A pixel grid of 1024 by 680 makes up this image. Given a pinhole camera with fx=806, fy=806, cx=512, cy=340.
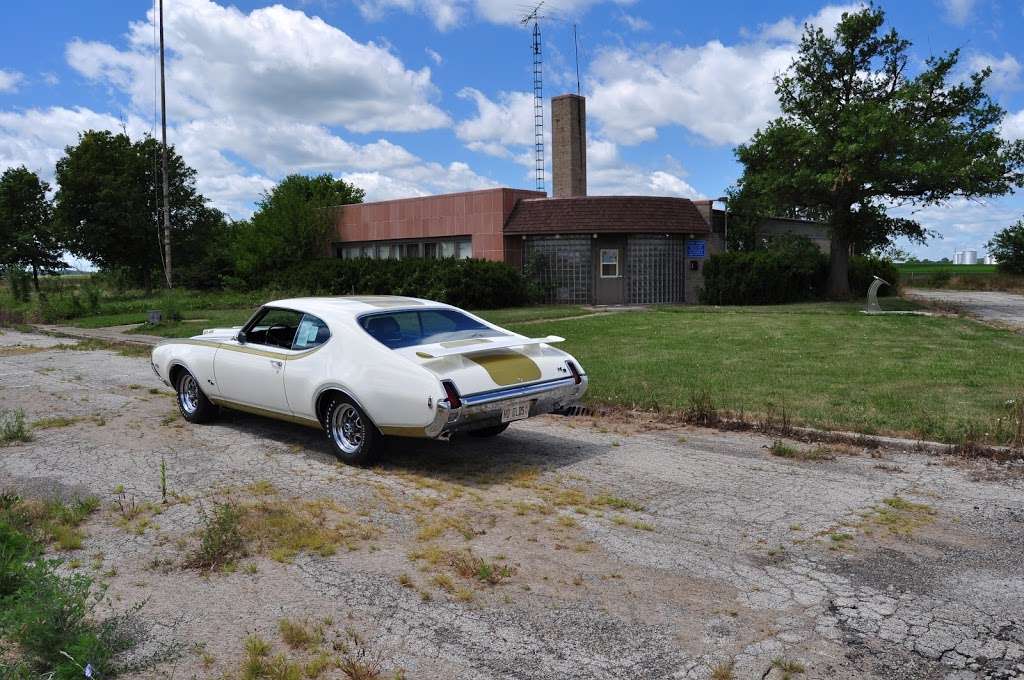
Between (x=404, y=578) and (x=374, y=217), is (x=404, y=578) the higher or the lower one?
the lower one

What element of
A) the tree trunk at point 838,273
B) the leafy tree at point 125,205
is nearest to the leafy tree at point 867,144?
the tree trunk at point 838,273

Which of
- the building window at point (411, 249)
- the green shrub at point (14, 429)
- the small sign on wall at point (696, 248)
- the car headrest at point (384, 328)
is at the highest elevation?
the building window at point (411, 249)

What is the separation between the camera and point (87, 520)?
5.54 metres

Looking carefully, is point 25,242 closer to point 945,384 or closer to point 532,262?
point 532,262

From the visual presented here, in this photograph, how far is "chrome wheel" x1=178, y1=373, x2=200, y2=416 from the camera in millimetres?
8695

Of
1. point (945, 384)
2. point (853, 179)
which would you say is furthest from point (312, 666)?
point (853, 179)

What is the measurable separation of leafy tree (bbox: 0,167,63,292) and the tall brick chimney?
28.3m

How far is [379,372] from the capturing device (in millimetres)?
6574

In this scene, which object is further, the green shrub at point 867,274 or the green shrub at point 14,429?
the green shrub at point 867,274

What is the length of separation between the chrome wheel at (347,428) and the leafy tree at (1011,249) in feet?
156

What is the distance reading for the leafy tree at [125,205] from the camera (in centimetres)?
3884

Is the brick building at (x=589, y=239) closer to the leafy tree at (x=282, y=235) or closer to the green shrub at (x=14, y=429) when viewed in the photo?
the leafy tree at (x=282, y=235)

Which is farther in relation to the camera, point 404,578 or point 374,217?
point 374,217

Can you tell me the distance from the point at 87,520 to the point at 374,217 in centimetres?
2921
